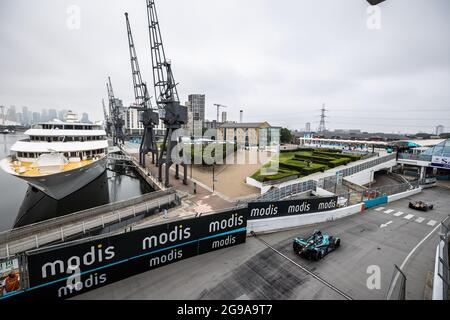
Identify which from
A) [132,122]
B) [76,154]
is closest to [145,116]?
[76,154]

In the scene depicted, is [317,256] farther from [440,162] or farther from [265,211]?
[440,162]

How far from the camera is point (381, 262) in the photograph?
11008mm

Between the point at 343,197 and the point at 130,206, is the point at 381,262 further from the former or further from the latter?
the point at 130,206

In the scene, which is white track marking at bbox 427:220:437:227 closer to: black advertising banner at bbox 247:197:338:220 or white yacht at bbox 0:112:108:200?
black advertising banner at bbox 247:197:338:220

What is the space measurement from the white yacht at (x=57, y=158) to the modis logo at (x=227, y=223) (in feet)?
56.9

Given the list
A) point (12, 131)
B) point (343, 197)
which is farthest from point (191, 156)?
point (12, 131)

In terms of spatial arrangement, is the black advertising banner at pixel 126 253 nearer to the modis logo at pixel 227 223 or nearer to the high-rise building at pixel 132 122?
the modis logo at pixel 227 223

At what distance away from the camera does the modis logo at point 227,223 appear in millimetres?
10758

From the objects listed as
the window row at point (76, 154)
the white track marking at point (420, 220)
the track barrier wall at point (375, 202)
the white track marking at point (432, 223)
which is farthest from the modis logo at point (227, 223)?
the window row at point (76, 154)

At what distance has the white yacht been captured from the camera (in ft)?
63.8

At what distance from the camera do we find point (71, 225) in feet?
44.8

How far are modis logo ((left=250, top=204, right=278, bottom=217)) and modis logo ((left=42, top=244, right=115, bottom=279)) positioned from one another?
8.34 meters

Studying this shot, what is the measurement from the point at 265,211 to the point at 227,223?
3.63 metres
